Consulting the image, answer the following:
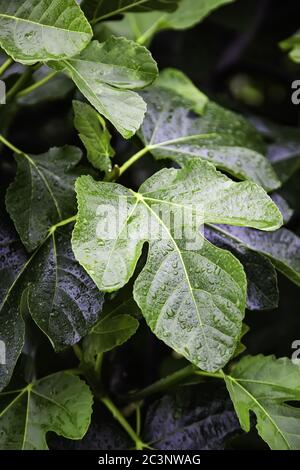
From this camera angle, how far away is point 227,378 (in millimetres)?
747

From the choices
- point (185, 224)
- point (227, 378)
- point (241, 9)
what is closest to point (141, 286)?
point (185, 224)

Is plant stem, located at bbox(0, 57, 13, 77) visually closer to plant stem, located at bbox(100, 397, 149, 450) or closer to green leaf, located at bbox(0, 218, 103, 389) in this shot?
green leaf, located at bbox(0, 218, 103, 389)

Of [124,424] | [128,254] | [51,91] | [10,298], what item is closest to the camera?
[128,254]

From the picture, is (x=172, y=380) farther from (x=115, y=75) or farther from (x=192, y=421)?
(x=115, y=75)

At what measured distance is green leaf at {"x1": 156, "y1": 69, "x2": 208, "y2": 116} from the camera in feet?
2.91

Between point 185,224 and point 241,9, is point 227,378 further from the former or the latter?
point 241,9

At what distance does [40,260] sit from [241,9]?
0.84 m

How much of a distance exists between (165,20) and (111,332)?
1.74ft

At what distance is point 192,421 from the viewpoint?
32.1 inches

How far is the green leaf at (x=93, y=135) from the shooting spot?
73cm

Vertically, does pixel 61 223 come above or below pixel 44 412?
above

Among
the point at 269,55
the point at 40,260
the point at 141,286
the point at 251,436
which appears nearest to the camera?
the point at 141,286

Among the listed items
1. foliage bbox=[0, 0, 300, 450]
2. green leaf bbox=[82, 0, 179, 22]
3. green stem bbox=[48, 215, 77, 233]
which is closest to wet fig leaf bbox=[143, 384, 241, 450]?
foliage bbox=[0, 0, 300, 450]

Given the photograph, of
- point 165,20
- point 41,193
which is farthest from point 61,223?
point 165,20
